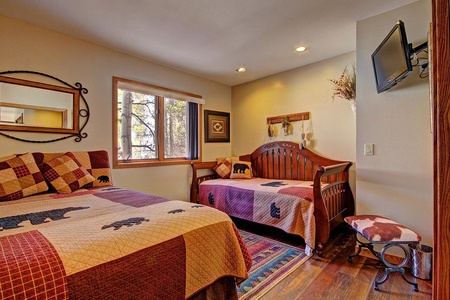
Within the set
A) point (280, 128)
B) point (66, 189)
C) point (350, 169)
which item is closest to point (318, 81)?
point (280, 128)

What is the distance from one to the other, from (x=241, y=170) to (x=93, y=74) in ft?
7.99

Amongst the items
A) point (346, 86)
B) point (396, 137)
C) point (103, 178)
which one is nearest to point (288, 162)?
point (346, 86)

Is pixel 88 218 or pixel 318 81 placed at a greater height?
pixel 318 81

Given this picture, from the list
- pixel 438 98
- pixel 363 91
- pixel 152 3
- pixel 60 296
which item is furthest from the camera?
pixel 363 91

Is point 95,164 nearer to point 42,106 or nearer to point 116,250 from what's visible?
point 42,106

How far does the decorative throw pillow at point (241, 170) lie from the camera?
11.8 ft

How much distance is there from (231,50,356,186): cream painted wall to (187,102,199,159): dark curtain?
89 centimetres

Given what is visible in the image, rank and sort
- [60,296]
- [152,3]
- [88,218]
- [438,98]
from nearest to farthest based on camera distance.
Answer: [438,98], [60,296], [88,218], [152,3]

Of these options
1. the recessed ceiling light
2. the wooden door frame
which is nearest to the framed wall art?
the recessed ceiling light

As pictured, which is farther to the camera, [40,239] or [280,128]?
[280,128]

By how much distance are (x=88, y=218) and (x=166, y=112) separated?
246 cm

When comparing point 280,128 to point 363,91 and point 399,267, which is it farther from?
point 399,267

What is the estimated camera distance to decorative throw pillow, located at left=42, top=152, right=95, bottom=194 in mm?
1959

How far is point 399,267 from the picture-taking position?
1695mm
